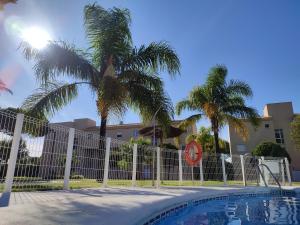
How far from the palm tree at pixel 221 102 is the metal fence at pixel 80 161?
452 centimetres

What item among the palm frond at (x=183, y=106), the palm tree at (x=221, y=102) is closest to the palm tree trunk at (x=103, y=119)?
the palm tree at (x=221, y=102)

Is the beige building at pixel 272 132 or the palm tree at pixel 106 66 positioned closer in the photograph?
the palm tree at pixel 106 66

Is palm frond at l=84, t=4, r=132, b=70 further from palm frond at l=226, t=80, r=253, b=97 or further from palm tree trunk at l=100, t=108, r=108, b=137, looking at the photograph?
palm frond at l=226, t=80, r=253, b=97

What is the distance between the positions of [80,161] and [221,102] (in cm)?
1328

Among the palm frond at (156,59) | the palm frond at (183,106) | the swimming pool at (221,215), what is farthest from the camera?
the palm frond at (183,106)

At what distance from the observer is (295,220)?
18.6 feet

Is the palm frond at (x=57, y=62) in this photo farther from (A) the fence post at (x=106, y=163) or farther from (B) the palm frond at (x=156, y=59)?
(A) the fence post at (x=106, y=163)

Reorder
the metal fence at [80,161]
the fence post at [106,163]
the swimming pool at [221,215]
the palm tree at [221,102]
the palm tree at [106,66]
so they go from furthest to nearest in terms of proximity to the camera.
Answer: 1. the palm tree at [221,102]
2. the palm tree at [106,66]
3. the fence post at [106,163]
4. the metal fence at [80,161]
5. the swimming pool at [221,215]

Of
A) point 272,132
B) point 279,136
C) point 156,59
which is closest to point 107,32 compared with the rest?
point 156,59

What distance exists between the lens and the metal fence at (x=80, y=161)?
6305 mm

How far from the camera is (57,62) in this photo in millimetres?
11250

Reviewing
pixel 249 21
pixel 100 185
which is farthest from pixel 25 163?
pixel 249 21

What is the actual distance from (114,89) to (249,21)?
7297 millimetres

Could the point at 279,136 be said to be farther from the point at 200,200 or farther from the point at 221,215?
the point at 221,215
